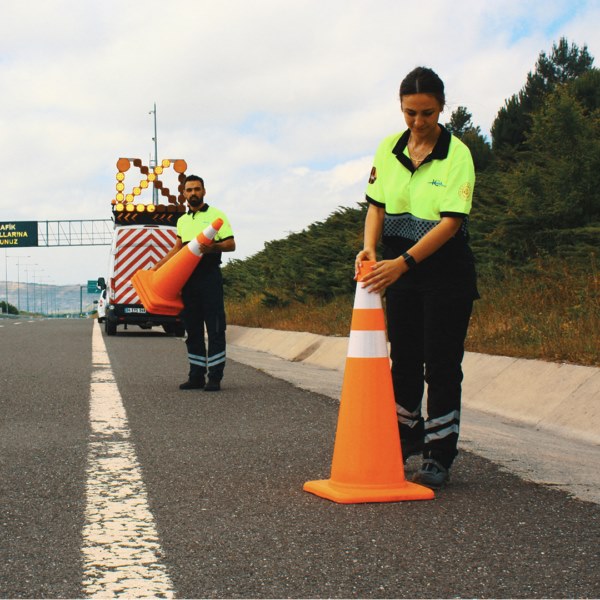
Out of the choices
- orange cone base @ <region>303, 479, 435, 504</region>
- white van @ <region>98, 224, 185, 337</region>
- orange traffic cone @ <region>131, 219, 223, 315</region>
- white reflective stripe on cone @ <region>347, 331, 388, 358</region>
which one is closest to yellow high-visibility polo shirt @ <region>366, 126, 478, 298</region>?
white reflective stripe on cone @ <region>347, 331, 388, 358</region>

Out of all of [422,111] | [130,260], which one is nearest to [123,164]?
[130,260]

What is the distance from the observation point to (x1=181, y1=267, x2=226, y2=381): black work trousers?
9.46m

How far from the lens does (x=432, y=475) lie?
480 centimetres

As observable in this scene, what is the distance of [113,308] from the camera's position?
2341 centimetres

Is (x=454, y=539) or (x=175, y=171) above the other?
(x=175, y=171)

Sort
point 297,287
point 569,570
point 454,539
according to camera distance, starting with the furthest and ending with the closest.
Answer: point 297,287, point 454,539, point 569,570

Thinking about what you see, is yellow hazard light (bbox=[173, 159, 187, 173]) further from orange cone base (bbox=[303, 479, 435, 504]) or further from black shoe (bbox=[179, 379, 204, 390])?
orange cone base (bbox=[303, 479, 435, 504])

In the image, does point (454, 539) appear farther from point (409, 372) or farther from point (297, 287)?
point (297, 287)

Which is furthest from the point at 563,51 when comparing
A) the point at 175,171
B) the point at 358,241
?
the point at 358,241

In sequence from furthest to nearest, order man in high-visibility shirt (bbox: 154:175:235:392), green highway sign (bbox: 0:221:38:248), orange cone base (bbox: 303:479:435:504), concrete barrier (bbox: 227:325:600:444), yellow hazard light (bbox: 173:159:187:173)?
green highway sign (bbox: 0:221:38:248) → yellow hazard light (bbox: 173:159:187:173) → man in high-visibility shirt (bbox: 154:175:235:392) → concrete barrier (bbox: 227:325:600:444) → orange cone base (bbox: 303:479:435:504)

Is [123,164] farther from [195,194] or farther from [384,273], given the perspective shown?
[384,273]

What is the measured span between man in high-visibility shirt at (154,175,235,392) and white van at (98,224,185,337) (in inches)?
548

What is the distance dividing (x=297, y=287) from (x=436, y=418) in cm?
1752

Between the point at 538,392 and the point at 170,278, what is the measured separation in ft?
11.2
